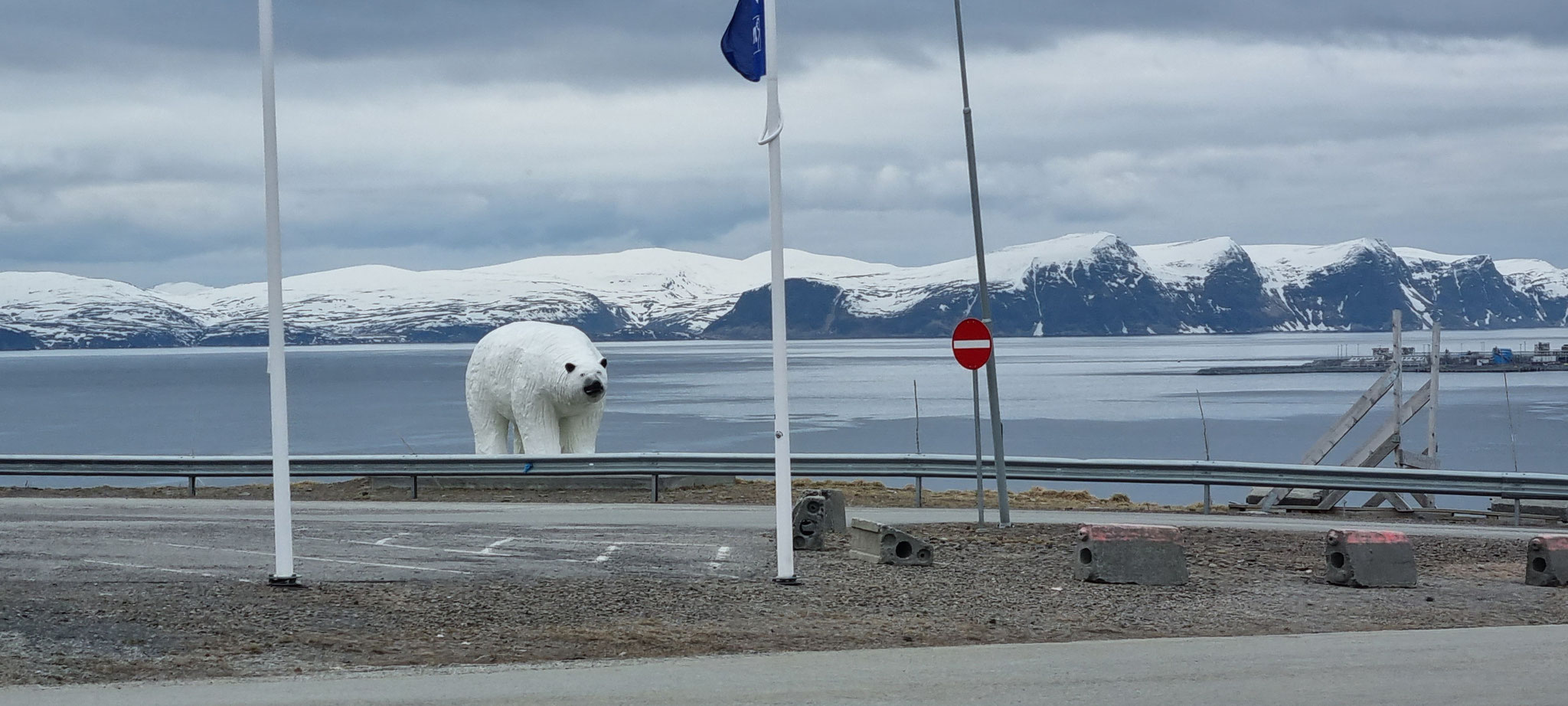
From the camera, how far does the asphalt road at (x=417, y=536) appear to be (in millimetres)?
12953

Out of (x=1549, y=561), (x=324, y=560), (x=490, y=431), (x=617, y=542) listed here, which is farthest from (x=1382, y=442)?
(x=324, y=560)

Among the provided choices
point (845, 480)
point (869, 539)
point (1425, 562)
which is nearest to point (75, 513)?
point (869, 539)

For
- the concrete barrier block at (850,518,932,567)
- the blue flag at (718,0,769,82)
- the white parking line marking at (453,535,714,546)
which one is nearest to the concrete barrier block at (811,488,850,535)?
the white parking line marking at (453,535,714,546)

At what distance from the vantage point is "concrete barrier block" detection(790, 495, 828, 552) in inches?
587

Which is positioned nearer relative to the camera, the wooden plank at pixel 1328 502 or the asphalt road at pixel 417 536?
the asphalt road at pixel 417 536

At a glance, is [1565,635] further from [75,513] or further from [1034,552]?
[75,513]

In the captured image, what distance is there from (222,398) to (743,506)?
Answer: 100m

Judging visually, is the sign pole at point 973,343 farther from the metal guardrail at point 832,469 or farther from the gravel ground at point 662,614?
the metal guardrail at point 832,469

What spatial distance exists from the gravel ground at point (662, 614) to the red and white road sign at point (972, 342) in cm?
274

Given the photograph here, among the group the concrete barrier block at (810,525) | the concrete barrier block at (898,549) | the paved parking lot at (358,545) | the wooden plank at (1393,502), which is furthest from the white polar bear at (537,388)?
the wooden plank at (1393,502)

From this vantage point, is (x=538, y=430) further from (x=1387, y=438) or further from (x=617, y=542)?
(x=1387, y=438)

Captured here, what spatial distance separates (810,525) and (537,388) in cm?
824

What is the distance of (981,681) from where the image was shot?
27.8ft

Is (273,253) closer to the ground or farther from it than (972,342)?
farther from it
